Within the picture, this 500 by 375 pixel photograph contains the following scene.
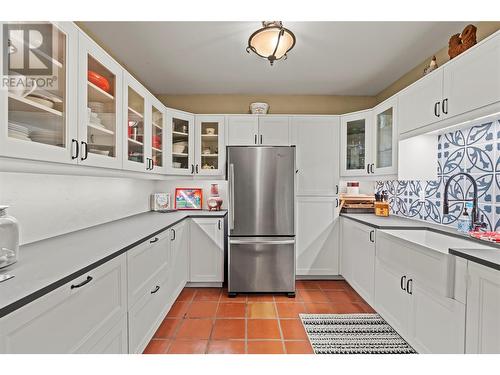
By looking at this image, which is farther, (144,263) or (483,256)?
(144,263)

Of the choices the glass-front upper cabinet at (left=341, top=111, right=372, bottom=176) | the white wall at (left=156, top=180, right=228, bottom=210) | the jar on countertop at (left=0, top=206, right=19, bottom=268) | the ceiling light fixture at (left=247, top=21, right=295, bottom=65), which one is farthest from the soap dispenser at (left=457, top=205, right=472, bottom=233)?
the jar on countertop at (left=0, top=206, right=19, bottom=268)

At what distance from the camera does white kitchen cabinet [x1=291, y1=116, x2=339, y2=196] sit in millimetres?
3334

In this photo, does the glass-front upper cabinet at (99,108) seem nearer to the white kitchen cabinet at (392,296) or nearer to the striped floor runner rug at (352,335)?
the striped floor runner rug at (352,335)

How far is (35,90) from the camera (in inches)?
49.3

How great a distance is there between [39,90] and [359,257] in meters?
2.95

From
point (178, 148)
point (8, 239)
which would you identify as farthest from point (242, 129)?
point (8, 239)

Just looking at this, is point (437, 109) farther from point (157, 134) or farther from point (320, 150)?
point (157, 134)

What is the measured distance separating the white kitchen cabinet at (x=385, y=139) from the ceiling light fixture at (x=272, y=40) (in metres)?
1.35

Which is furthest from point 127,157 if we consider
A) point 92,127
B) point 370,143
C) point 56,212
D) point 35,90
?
point 370,143

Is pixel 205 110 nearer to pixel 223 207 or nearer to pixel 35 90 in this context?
pixel 223 207

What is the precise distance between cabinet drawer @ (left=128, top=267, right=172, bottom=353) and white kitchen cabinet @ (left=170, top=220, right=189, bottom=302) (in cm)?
17

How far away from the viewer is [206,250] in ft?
10.2

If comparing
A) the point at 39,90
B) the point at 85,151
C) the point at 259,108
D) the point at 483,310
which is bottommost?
the point at 483,310

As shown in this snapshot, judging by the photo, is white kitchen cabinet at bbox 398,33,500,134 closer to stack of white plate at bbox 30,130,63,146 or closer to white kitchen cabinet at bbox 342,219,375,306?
white kitchen cabinet at bbox 342,219,375,306
